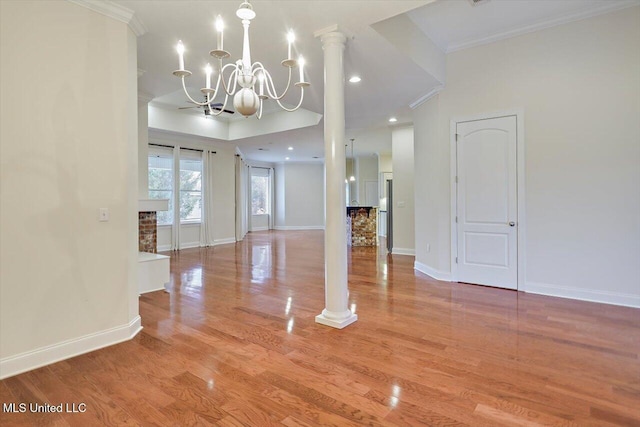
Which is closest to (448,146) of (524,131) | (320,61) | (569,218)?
(524,131)

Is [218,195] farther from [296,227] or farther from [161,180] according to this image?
[296,227]

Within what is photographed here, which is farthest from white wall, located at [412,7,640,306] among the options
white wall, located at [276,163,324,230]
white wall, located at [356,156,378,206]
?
white wall, located at [276,163,324,230]

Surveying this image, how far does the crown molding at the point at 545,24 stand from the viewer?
12.2ft

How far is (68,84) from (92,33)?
497 millimetres

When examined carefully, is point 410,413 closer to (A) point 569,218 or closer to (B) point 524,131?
(A) point 569,218

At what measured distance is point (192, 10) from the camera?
2.96 m

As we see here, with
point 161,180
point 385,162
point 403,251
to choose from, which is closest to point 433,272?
point 403,251

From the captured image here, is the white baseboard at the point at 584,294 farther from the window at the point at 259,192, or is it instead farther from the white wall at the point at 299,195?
the window at the point at 259,192

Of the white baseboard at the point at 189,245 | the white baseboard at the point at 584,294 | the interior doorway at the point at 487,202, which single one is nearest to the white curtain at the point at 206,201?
the white baseboard at the point at 189,245

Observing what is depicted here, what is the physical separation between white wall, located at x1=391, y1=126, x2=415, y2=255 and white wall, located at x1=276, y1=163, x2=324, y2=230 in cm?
699

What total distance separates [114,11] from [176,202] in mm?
6180

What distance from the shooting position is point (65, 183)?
2.57m

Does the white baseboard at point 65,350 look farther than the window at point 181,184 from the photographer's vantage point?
No

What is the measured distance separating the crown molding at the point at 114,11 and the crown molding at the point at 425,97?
3886 millimetres
